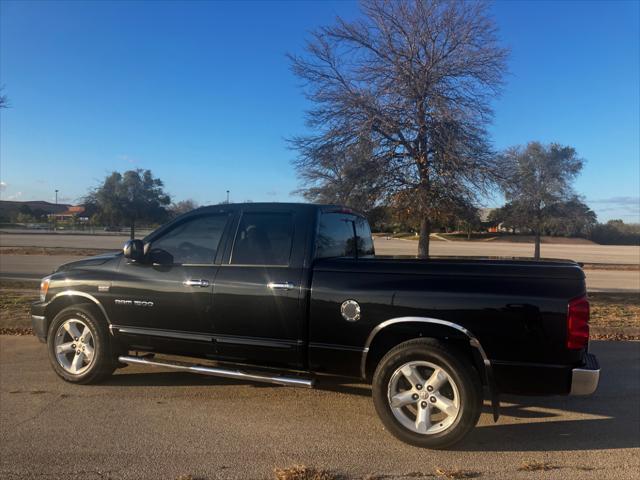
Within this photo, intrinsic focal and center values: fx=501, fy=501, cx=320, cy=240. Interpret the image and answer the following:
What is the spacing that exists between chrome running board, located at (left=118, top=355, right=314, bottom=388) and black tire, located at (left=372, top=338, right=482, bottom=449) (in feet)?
2.15

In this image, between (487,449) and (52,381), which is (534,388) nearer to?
(487,449)

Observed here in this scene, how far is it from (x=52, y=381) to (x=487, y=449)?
4.34 metres

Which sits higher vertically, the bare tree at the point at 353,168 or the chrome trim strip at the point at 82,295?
the bare tree at the point at 353,168

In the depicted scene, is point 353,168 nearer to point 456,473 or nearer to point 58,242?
point 456,473

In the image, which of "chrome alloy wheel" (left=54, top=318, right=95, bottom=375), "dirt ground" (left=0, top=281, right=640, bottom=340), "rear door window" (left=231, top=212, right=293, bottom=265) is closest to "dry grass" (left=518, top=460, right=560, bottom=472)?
"rear door window" (left=231, top=212, right=293, bottom=265)

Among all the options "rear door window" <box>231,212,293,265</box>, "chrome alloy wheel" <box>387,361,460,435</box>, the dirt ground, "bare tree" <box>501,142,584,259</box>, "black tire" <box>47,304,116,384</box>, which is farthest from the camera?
"bare tree" <box>501,142,584,259</box>

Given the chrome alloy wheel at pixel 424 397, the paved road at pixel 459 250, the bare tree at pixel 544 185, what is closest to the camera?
the chrome alloy wheel at pixel 424 397

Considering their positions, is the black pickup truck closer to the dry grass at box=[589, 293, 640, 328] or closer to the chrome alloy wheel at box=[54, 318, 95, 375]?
the chrome alloy wheel at box=[54, 318, 95, 375]

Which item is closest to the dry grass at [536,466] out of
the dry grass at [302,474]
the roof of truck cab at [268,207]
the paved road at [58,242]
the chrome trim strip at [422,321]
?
the chrome trim strip at [422,321]

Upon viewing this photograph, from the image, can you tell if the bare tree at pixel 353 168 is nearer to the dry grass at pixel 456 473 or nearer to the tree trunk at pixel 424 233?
the tree trunk at pixel 424 233

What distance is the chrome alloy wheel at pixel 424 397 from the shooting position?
383 centimetres

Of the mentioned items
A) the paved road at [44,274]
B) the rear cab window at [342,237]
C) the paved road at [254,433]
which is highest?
the rear cab window at [342,237]

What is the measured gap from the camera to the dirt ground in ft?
24.9

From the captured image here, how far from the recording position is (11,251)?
24250 mm
